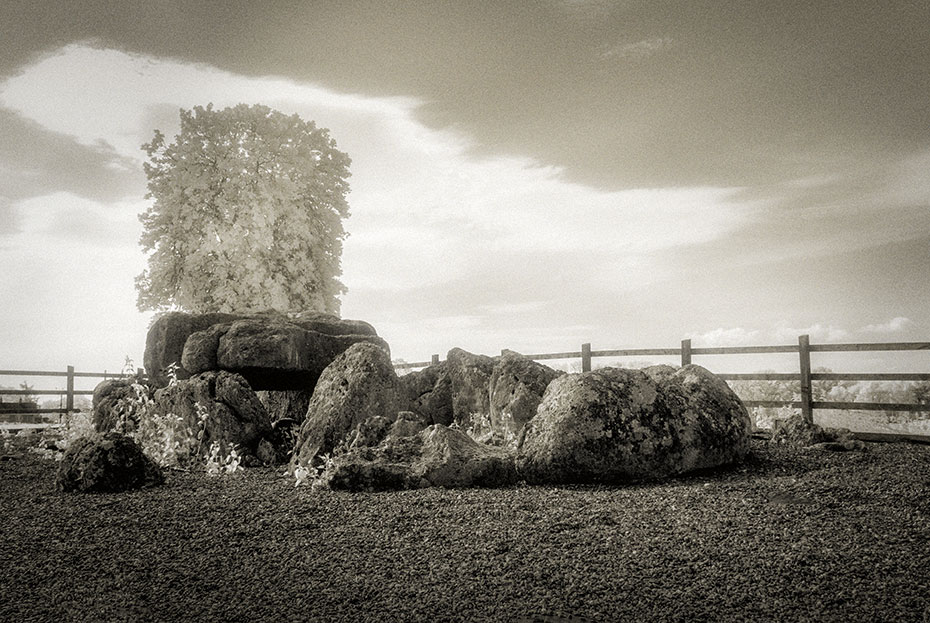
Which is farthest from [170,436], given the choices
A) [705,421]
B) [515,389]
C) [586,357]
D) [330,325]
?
[586,357]

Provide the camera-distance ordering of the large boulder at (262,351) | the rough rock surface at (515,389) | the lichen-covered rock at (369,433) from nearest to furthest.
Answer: the lichen-covered rock at (369,433) < the rough rock surface at (515,389) < the large boulder at (262,351)

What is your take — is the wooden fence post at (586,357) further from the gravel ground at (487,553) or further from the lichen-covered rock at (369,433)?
the gravel ground at (487,553)

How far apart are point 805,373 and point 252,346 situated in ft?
31.3

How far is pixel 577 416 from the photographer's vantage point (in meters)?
6.52

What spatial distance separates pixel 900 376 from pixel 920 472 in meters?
4.76

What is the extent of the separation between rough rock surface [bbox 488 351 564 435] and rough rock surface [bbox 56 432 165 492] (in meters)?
4.16

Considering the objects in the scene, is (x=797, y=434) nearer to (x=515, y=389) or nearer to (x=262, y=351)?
(x=515, y=389)

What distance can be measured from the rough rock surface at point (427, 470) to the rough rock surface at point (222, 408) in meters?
2.44

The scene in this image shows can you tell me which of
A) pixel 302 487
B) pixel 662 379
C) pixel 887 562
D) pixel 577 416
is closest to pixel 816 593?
pixel 887 562

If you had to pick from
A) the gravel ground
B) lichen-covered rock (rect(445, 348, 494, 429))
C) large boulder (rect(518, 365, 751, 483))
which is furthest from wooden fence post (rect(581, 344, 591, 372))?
the gravel ground

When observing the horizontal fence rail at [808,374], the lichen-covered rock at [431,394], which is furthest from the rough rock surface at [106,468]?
the horizontal fence rail at [808,374]

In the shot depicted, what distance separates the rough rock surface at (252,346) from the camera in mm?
9742

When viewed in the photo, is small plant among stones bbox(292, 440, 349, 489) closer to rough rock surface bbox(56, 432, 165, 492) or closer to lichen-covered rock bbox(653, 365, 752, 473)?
rough rock surface bbox(56, 432, 165, 492)

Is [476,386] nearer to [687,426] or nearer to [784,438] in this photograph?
[687,426]
